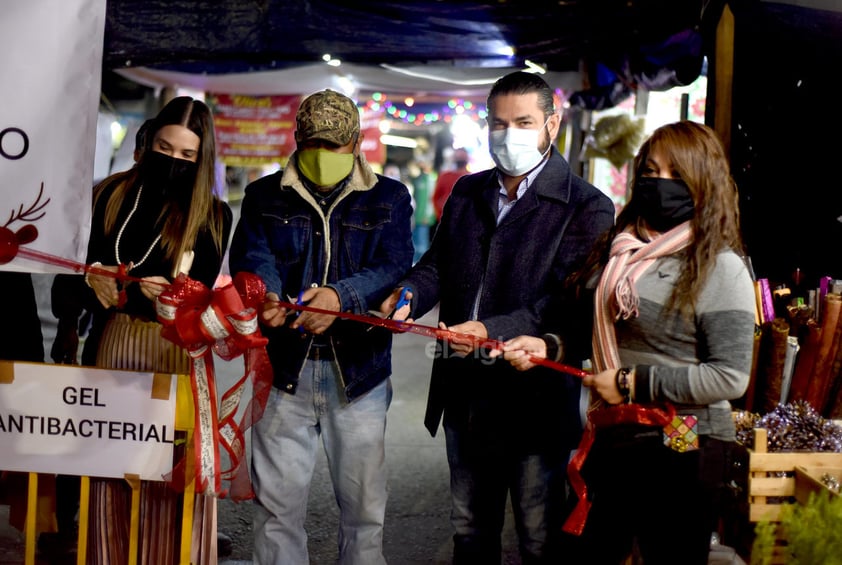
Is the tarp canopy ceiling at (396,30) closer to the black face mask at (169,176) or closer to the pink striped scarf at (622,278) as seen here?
the black face mask at (169,176)

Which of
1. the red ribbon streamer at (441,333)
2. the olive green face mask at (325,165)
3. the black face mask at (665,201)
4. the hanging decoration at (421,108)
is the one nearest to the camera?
the black face mask at (665,201)

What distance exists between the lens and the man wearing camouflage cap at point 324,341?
3.17 metres

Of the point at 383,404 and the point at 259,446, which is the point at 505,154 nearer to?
the point at 383,404

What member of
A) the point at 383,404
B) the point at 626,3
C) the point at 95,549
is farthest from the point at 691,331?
the point at 626,3

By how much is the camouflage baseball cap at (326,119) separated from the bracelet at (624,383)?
137 centimetres

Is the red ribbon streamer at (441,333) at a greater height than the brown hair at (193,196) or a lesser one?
lesser

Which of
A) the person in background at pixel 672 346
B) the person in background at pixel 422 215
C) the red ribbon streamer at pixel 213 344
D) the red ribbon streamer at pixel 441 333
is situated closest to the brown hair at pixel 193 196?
the red ribbon streamer at pixel 213 344

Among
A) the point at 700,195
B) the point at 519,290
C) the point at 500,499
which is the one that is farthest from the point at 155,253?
the point at 700,195

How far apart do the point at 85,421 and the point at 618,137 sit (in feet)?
17.3

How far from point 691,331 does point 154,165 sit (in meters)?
2.19

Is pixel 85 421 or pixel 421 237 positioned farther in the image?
pixel 421 237

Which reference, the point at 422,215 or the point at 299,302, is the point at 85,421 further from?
the point at 422,215

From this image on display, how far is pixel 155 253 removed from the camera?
3328mm

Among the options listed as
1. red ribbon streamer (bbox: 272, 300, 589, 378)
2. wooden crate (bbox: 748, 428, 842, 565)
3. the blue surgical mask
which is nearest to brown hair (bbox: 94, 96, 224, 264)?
red ribbon streamer (bbox: 272, 300, 589, 378)
